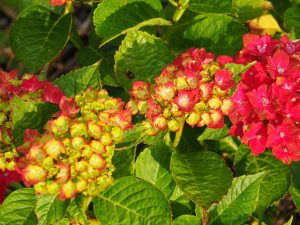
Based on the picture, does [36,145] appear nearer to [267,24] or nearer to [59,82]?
[59,82]

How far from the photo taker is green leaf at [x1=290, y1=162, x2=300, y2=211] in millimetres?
2146

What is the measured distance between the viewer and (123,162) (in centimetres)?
191

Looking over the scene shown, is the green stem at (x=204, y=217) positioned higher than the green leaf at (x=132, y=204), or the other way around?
the green leaf at (x=132, y=204)

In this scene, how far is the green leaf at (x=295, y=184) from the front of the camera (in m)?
2.15

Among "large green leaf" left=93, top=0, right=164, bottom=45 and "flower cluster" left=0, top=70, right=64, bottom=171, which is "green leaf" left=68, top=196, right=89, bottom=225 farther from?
"large green leaf" left=93, top=0, right=164, bottom=45

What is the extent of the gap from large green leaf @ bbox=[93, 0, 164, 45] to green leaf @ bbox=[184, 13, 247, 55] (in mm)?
184

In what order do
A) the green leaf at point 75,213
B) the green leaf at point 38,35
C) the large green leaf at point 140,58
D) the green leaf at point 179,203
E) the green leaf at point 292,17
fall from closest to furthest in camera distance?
the green leaf at point 75,213 < the large green leaf at point 140,58 < the green leaf at point 179,203 < the green leaf at point 38,35 < the green leaf at point 292,17

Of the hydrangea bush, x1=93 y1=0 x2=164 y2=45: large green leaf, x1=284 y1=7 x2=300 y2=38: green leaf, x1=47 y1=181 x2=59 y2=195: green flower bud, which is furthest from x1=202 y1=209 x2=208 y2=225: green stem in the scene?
x1=284 y1=7 x2=300 y2=38: green leaf

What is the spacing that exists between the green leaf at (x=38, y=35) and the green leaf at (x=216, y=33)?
550 mm

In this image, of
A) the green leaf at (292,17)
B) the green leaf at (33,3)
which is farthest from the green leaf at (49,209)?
the green leaf at (292,17)

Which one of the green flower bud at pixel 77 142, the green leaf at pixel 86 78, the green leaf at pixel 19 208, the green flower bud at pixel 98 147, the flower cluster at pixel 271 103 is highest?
the green flower bud at pixel 77 142

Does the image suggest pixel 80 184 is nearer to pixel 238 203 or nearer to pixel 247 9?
pixel 238 203

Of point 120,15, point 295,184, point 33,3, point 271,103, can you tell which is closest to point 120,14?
point 120,15

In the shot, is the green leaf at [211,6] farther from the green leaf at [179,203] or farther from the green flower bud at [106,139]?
the green flower bud at [106,139]
